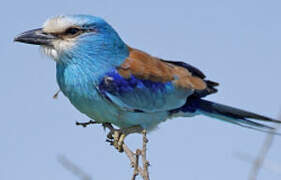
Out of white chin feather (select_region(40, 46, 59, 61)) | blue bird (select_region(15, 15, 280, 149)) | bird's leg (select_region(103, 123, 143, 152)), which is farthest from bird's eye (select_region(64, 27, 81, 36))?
bird's leg (select_region(103, 123, 143, 152))

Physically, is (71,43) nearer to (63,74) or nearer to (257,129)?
(63,74)

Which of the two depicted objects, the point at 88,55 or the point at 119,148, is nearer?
the point at 119,148

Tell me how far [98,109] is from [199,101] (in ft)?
3.96

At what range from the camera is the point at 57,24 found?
168 inches

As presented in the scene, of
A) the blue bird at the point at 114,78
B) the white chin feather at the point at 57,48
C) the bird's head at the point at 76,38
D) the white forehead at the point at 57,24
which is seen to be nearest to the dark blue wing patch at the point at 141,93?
the blue bird at the point at 114,78

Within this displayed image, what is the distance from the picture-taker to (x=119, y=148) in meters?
4.12

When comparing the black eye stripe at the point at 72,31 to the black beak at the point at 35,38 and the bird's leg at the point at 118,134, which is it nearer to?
the black beak at the point at 35,38

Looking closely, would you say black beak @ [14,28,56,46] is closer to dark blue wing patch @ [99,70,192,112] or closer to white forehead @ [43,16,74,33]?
white forehead @ [43,16,74,33]

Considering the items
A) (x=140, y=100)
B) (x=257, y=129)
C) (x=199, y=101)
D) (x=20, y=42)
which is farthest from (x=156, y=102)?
(x=20, y=42)

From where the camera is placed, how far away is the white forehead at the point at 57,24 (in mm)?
4254

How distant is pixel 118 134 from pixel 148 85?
703 mm

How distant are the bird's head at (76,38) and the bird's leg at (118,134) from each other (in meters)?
0.57

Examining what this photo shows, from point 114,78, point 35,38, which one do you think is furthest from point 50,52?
point 114,78

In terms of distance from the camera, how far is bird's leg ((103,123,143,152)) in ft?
13.6
